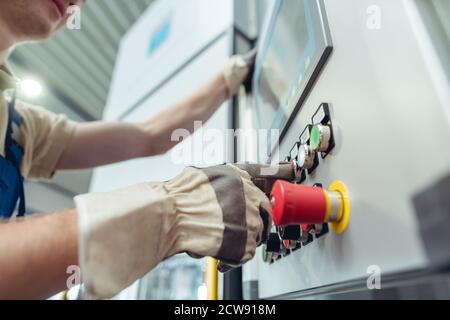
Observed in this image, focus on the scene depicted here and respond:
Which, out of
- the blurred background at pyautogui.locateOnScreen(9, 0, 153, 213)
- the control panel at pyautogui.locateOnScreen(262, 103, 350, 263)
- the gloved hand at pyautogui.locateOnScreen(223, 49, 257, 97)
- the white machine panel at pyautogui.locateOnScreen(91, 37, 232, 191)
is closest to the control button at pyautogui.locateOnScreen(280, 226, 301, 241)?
the control panel at pyautogui.locateOnScreen(262, 103, 350, 263)

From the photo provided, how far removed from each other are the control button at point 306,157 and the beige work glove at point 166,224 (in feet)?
0.22

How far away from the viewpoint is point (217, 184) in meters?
0.35

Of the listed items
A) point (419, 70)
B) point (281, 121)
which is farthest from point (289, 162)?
point (419, 70)

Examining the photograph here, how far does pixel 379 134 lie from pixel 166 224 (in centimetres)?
23

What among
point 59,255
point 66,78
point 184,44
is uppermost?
point 66,78

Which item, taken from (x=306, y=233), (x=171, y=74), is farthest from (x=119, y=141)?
(x=306, y=233)

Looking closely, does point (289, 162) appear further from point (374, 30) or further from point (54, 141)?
point (54, 141)

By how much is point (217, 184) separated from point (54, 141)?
788 millimetres

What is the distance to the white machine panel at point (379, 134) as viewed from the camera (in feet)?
0.69

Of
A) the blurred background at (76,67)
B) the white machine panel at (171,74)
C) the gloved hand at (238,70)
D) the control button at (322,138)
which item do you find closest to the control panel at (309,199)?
the control button at (322,138)

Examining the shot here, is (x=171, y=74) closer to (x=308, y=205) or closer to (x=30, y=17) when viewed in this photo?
(x=30, y=17)

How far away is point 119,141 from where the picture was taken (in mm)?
948

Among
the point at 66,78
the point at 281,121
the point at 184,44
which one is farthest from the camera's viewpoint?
the point at 66,78

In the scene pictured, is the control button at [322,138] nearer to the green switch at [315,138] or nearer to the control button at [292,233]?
the green switch at [315,138]
